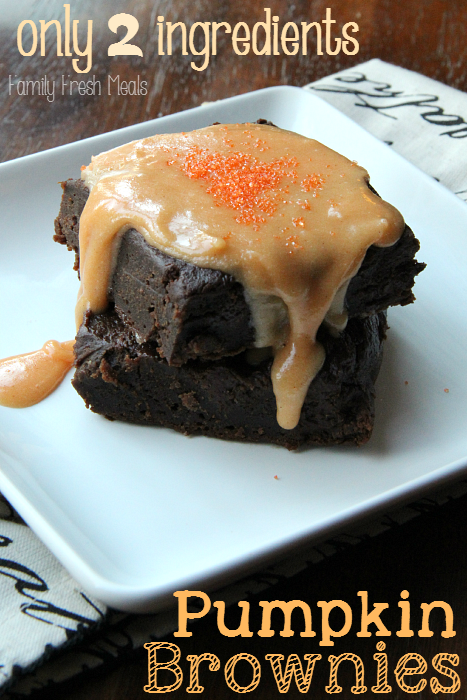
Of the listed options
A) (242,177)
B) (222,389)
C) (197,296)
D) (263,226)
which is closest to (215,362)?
(222,389)

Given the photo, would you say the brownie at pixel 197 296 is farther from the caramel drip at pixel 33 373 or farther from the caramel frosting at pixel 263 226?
the caramel drip at pixel 33 373

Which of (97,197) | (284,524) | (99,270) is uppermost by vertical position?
(97,197)

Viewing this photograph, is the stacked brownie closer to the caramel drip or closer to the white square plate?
the white square plate

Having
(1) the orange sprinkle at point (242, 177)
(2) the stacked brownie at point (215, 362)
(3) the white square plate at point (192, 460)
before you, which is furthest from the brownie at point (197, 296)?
(3) the white square plate at point (192, 460)

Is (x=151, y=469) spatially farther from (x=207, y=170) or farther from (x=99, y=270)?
(x=207, y=170)

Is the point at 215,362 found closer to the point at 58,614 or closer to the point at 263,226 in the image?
the point at 263,226

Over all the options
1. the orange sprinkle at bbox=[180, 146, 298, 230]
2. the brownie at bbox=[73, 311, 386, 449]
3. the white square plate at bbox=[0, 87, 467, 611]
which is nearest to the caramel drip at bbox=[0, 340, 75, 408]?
the white square plate at bbox=[0, 87, 467, 611]

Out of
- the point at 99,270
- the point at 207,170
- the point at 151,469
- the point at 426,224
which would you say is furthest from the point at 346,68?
the point at 151,469
